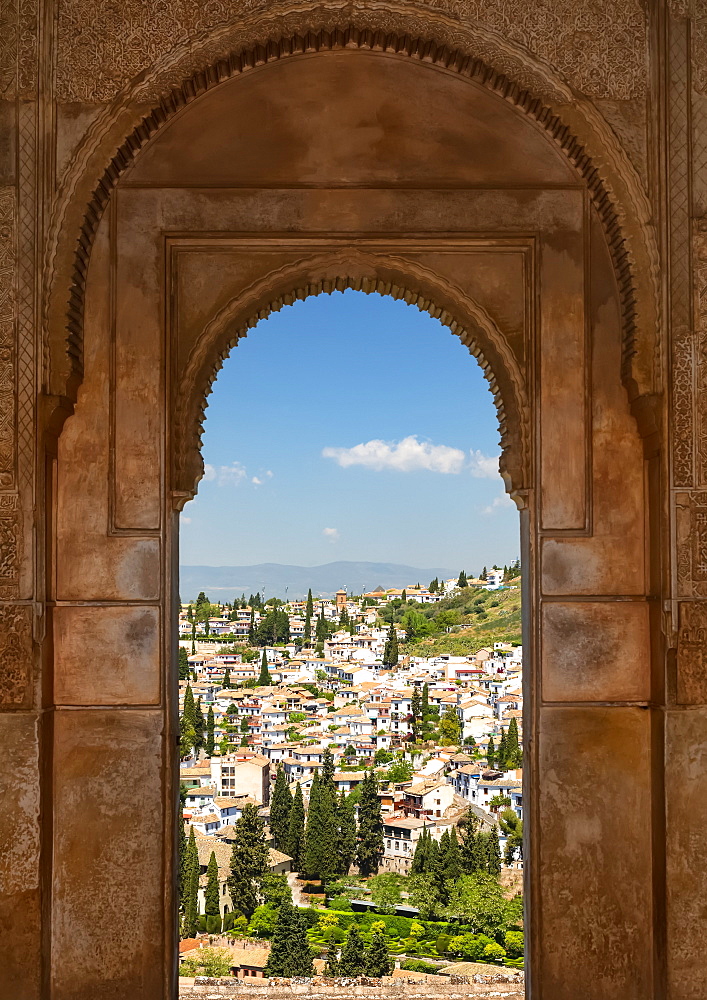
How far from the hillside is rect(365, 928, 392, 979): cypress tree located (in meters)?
3.50

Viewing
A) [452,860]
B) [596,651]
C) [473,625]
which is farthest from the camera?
[473,625]

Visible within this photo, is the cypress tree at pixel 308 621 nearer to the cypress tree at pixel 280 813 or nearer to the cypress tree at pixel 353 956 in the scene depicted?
the cypress tree at pixel 280 813

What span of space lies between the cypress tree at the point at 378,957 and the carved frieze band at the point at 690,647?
534 cm

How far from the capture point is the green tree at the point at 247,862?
8500 mm

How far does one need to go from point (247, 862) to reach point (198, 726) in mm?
2385

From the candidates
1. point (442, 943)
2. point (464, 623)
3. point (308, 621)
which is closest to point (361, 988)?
point (442, 943)

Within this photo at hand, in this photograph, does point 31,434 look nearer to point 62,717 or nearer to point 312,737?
point 62,717

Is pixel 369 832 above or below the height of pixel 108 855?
below

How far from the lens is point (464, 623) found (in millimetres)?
11789

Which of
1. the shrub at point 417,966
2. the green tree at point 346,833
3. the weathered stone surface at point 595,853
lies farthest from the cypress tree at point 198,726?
the weathered stone surface at point 595,853

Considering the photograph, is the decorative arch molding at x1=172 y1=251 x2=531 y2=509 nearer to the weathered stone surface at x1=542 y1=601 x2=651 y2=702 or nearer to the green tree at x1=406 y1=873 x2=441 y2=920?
the weathered stone surface at x1=542 y1=601 x2=651 y2=702

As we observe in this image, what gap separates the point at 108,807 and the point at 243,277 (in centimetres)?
247

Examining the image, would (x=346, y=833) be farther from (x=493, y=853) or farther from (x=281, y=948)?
(x=281, y=948)

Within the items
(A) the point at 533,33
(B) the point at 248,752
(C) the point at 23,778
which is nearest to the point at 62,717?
(C) the point at 23,778
